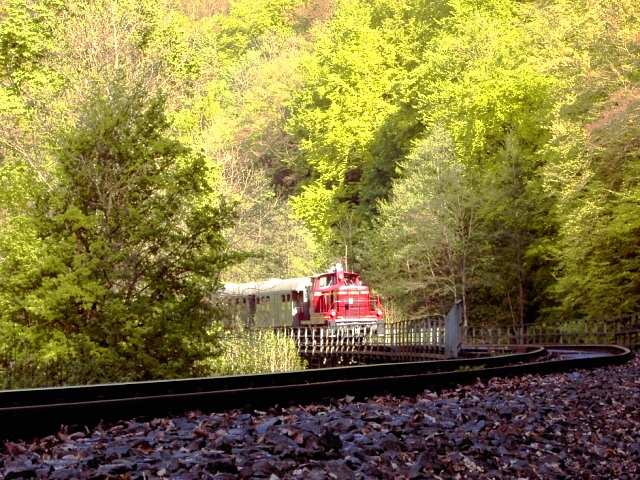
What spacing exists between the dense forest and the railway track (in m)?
6.74

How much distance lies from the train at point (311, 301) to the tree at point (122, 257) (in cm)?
1601

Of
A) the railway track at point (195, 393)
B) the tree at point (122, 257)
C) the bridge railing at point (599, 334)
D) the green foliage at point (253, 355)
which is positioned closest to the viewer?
the railway track at point (195, 393)

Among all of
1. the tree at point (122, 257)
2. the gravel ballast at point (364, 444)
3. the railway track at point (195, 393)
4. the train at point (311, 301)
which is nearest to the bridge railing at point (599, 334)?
the train at point (311, 301)

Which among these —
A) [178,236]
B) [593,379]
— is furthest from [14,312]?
[593,379]

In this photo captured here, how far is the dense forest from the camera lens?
17.6 metres

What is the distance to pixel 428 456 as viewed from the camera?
6234 mm

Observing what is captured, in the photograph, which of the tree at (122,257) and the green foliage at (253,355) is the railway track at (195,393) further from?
the green foliage at (253,355)

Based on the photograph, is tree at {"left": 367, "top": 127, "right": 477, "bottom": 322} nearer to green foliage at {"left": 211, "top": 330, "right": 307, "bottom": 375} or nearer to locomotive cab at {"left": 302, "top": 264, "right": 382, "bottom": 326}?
locomotive cab at {"left": 302, "top": 264, "right": 382, "bottom": 326}

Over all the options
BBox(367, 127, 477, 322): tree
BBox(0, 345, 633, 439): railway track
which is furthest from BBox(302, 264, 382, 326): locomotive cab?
BBox(0, 345, 633, 439): railway track

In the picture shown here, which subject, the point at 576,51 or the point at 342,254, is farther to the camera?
the point at 342,254

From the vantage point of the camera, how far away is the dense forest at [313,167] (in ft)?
57.8

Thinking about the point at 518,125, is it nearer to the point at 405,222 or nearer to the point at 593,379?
the point at 405,222

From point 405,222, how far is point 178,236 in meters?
29.3

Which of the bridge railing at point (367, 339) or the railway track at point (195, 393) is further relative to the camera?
the bridge railing at point (367, 339)
